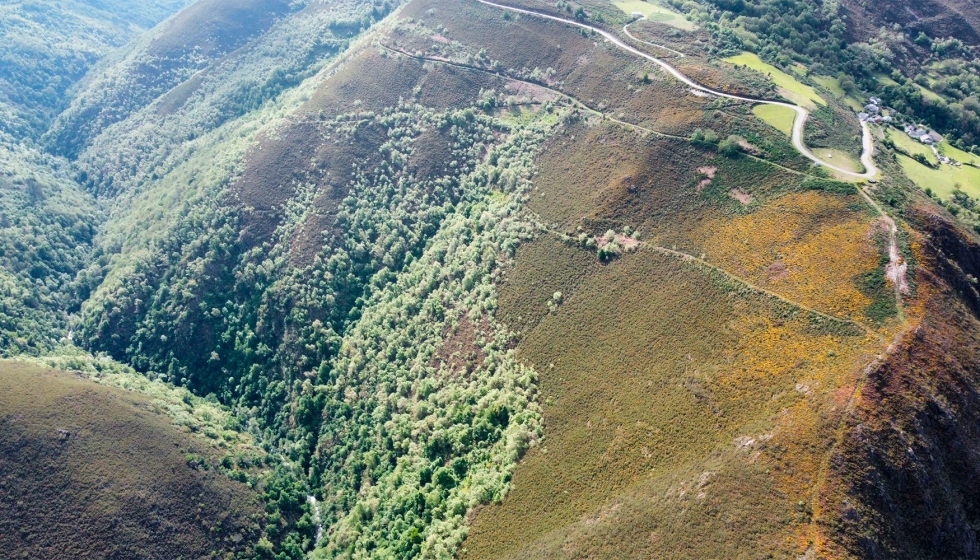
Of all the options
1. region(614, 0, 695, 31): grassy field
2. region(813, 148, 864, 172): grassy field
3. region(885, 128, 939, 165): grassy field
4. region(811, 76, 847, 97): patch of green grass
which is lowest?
region(885, 128, 939, 165): grassy field

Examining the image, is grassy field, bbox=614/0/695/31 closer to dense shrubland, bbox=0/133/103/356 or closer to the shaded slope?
the shaded slope

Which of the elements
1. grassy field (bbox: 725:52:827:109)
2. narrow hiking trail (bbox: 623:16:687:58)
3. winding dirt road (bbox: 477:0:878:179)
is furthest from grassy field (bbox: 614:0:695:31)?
grassy field (bbox: 725:52:827:109)

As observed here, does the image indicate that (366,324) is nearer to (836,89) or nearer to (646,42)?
(646,42)

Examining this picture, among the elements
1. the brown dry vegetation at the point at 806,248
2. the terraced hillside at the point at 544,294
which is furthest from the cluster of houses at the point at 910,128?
the brown dry vegetation at the point at 806,248

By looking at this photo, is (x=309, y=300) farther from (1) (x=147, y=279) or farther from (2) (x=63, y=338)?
(2) (x=63, y=338)

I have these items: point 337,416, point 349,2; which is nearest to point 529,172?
point 337,416
